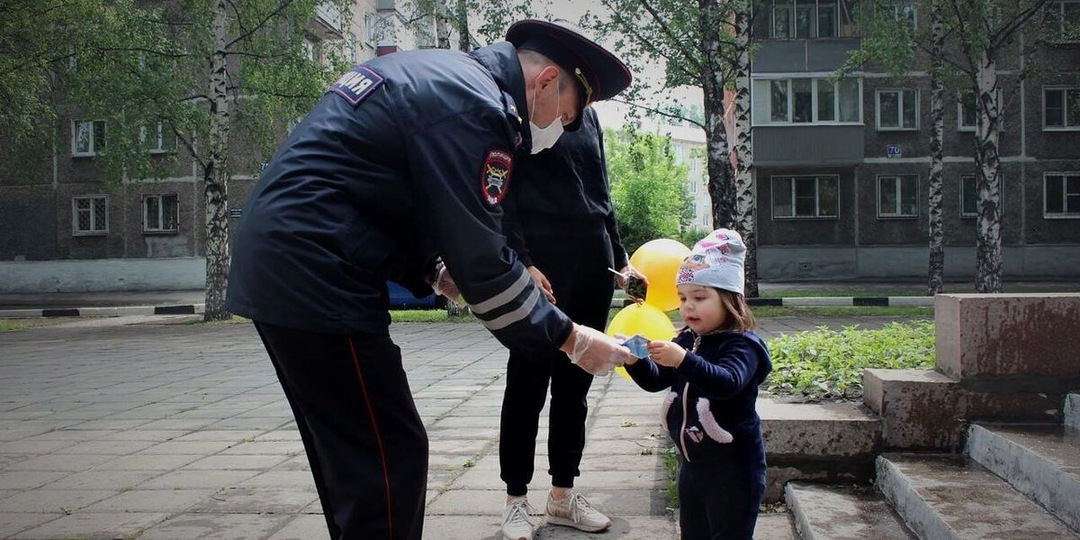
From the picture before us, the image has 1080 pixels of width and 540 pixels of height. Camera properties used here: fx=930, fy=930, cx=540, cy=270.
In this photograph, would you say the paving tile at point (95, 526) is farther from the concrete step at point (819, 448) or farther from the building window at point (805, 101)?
the building window at point (805, 101)

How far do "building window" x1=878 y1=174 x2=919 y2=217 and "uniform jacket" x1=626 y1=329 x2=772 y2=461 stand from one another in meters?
A: 33.8

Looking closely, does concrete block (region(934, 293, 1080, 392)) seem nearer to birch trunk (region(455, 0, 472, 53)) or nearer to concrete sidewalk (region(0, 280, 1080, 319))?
birch trunk (region(455, 0, 472, 53))

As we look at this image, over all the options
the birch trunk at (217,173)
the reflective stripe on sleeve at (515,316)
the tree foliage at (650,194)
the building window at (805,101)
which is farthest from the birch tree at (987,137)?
the tree foliage at (650,194)

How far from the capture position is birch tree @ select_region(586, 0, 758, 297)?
17.8 meters

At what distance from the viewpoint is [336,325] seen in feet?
7.47

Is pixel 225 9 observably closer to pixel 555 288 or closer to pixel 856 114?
pixel 555 288

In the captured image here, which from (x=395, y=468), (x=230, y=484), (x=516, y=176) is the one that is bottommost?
(x=230, y=484)

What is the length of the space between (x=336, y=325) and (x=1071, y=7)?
37121 mm

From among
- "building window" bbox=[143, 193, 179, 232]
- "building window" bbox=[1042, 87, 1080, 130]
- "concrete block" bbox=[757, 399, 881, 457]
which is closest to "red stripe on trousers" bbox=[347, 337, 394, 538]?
"concrete block" bbox=[757, 399, 881, 457]

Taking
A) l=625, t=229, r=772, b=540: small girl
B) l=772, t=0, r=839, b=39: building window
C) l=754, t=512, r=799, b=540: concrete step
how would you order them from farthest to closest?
l=772, t=0, r=839, b=39: building window, l=754, t=512, r=799, b=540: concrete step, l=625, t=229, r=772, b=540: small girl

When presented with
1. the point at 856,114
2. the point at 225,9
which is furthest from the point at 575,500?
the point at 856,114

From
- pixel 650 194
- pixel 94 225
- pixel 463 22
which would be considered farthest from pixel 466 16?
pixel 650 194

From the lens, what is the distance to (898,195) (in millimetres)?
34719

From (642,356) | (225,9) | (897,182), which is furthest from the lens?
(897,182)
